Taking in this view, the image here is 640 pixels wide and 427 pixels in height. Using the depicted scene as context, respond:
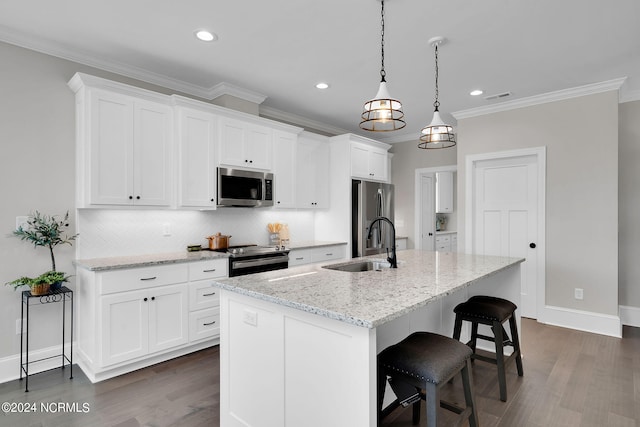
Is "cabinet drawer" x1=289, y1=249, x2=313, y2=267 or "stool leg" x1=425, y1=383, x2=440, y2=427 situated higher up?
"cabinet drawer" x1=289, y1=249, x2=313, y2=267

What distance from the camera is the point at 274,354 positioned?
1741mm

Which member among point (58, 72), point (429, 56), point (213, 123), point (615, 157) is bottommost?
point (615, 157)

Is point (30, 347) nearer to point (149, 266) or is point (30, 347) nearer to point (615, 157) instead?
point (149, 266)

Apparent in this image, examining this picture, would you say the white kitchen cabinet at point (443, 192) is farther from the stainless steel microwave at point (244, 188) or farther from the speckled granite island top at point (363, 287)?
the speckled granite island top at point (363, 287)

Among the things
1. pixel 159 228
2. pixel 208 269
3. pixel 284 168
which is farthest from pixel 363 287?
pixel 284 168

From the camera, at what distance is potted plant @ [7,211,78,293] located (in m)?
2.69

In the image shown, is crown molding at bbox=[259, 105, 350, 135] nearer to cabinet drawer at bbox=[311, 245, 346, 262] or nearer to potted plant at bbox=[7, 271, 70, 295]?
cabinet drawer at bbox=[311, 245, 346, 262]

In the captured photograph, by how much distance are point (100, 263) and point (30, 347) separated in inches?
36.1

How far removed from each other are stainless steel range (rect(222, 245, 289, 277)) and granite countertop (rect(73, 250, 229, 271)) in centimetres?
13

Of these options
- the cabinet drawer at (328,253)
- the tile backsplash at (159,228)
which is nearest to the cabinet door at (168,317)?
the tile backsplash at (159,228)

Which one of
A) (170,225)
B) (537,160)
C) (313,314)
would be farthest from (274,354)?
(537,160)

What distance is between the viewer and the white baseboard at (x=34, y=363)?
2736mm

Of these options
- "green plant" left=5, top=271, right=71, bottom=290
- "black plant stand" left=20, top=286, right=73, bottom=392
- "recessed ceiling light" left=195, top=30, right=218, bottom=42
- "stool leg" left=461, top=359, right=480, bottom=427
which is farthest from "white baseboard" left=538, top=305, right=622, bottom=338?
"green plant" left=5, top=271, right=71, bottom=290

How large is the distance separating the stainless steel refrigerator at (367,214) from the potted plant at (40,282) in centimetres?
342
